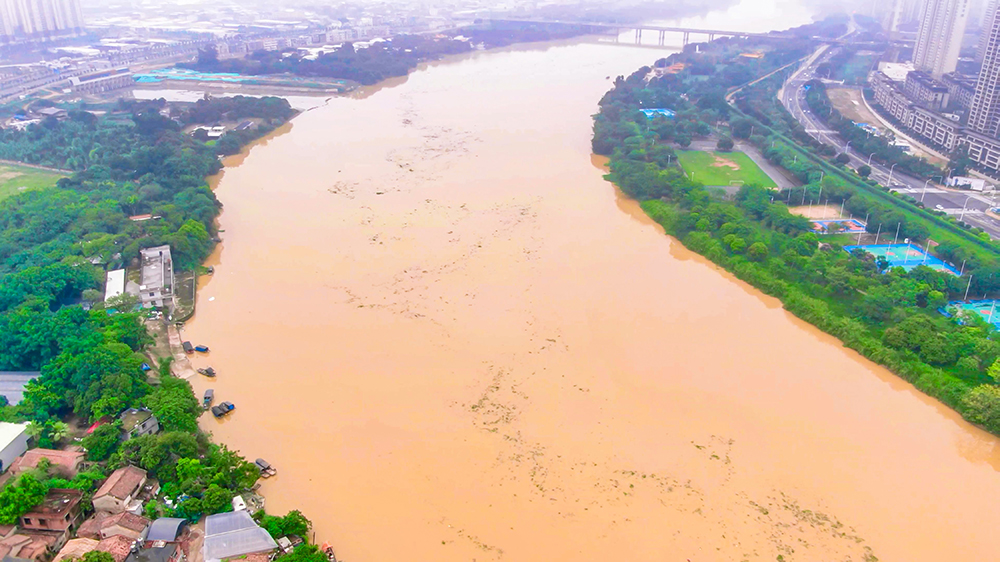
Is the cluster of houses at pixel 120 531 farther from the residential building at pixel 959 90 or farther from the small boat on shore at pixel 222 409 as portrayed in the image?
the residential building at pixel 959 90

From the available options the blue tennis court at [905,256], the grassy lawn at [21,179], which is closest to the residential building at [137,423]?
the grassy lawn at [21,179]

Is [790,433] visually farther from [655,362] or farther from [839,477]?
[655,362]

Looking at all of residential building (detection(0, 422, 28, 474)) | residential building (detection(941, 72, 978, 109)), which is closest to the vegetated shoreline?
residential building (detection(941, 72, 978, 109))

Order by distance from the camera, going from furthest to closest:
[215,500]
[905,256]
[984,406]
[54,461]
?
[905,256] → [984,406] → [54,461] → [215,500]

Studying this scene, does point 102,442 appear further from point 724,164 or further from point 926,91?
point 926,91

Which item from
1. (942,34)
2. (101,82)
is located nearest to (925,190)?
(942,34)

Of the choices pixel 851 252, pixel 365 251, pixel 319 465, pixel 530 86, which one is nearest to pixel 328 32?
pixel 530 86
